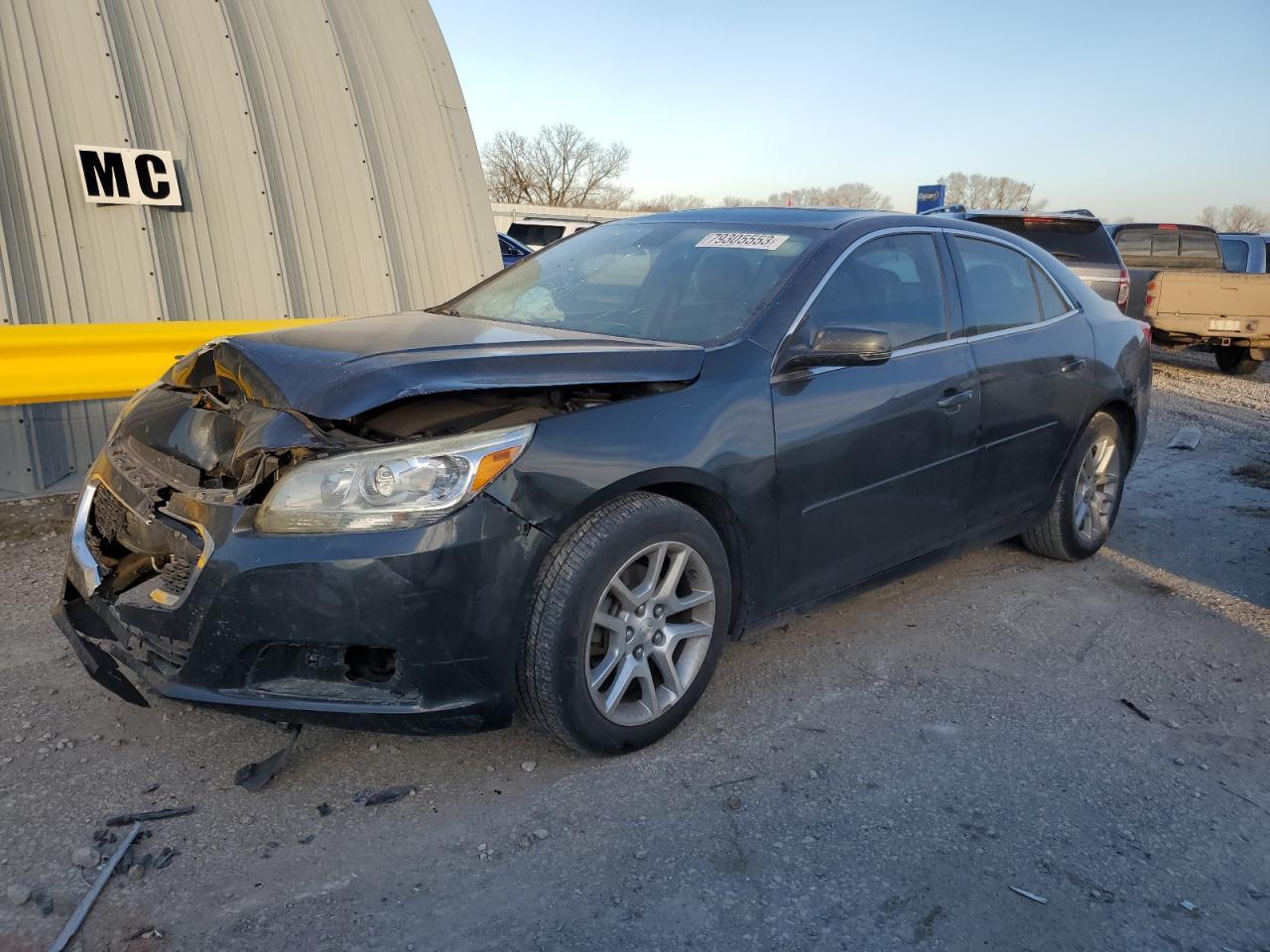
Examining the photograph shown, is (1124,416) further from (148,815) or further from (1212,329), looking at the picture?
(1212,329)

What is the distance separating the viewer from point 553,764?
9.91 feet

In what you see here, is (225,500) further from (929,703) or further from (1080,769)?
Answer: (1080,769)

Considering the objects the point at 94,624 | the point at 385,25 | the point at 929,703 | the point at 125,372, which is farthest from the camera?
the point at 385,25

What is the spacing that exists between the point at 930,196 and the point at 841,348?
79.2 ft

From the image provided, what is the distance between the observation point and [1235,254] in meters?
15.4

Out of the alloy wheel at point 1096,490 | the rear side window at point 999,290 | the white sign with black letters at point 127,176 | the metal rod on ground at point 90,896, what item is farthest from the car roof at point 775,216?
the white sign with black letters at point 127,176

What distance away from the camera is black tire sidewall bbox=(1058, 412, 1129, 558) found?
15.7 ft

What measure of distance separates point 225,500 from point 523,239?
20.0m

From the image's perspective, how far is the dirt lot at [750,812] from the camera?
237cm

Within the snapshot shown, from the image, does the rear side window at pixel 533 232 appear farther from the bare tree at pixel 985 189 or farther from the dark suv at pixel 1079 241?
the bare tree at pixel 985 189

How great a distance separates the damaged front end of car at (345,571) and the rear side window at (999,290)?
2.00 m

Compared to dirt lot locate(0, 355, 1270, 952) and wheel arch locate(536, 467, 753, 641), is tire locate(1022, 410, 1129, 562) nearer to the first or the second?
dirt lot locate(0, 355, 1270, 952)

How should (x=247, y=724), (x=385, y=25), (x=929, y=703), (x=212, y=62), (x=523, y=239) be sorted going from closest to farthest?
(x=247, y=724), (x=929, y=703), (x=212, y=62), (x=385, y=25), (x=523, y=239)

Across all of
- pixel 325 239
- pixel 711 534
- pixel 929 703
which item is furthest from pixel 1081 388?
pixel 325 239
